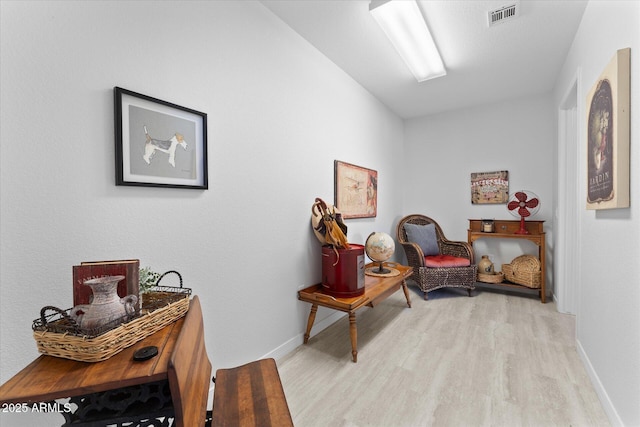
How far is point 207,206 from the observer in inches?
68.3

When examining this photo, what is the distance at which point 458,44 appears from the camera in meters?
2.64

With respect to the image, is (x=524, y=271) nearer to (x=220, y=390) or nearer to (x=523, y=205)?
(x=523, y=205)

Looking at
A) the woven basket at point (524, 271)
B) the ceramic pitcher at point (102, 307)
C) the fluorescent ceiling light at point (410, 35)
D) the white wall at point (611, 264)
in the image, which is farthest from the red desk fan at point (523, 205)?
the ceramic pitcher at point (102, 307)

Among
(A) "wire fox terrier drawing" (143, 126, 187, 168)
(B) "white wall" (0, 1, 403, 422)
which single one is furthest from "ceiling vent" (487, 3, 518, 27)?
(A) "wire fox terrier drawing" (143, 126, 187, 168)

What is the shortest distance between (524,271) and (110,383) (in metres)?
4.33

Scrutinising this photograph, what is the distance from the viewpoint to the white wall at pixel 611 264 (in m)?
1.34

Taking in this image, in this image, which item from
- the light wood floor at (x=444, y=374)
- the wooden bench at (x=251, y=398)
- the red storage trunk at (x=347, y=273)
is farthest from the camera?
the red storage trunk at (x=347, y=273)

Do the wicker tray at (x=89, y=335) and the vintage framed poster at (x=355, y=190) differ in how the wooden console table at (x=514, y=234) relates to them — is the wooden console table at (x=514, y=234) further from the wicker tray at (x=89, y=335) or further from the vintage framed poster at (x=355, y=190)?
the wicker tray at (x=89, y=335)

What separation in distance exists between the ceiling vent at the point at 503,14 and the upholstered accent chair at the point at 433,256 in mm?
2545

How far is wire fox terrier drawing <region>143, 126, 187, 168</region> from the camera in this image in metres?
1.45

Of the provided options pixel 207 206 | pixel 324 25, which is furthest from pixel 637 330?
pixel 324 25

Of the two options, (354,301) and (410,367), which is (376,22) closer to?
(354,301)

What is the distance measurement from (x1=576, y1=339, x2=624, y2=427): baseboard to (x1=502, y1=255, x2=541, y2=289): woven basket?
1478 mm

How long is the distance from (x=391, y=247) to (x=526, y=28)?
2.32 m
